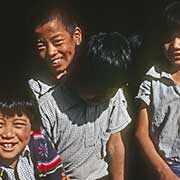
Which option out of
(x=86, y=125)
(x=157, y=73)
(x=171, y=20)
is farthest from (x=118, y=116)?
(x=171, y=20)

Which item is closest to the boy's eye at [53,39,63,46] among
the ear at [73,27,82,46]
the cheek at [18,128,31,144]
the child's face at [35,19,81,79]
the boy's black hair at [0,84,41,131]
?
the child's face at [35,19,81,79]

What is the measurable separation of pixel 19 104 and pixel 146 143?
58cm

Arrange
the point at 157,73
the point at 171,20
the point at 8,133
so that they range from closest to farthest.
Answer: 1. the point at 8,133
2. the point at 171,20
3. the point at 157,73

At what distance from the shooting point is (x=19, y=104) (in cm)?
273

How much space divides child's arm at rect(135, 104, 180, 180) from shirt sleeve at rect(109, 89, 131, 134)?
6cm

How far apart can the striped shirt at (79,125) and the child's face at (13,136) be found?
0.60ft

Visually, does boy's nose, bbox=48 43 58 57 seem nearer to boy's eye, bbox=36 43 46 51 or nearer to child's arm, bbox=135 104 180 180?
boy's eye, bbox=36 43 46 51

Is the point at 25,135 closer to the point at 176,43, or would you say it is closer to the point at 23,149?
the point at 23,149

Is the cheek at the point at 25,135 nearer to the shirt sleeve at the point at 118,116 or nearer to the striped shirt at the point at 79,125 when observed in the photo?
the striped shirt at the point at 79,125

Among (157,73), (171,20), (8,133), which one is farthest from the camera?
(157,73)

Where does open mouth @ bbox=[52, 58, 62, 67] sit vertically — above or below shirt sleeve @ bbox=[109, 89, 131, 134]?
above

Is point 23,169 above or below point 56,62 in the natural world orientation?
below

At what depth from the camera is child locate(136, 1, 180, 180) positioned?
2.84 meters

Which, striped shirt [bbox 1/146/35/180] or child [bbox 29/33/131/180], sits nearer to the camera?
striped shirt [bbox 1/146/35/180]
